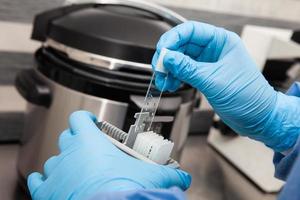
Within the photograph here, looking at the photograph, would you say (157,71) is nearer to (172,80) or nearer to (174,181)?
(172,80)

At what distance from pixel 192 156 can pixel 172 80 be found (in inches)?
24.7

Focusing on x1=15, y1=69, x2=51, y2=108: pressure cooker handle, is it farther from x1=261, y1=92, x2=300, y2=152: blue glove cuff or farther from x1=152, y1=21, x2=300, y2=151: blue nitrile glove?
x1=261, y1=92, x2=300, y2=152: blue glove cuff

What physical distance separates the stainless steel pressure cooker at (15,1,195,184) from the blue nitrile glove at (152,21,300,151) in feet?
0.32

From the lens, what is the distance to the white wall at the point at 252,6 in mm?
1107

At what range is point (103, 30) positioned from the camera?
0.67 metres

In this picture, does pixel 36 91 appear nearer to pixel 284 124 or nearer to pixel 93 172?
pixel 93 172

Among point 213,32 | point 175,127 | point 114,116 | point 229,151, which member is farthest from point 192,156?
point 213,32

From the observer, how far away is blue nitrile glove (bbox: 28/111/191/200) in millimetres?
441

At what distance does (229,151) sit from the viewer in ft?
3.80

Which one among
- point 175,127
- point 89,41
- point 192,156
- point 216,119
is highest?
point 89,41

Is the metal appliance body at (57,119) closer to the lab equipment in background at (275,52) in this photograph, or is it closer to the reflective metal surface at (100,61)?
the reflective metal surface at (100,61)

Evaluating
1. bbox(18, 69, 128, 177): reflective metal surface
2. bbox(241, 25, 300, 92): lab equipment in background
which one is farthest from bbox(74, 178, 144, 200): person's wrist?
bbox(241, 25, 300, 92): lab equipment in background

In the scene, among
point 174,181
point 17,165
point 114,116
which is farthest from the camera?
point 17,165

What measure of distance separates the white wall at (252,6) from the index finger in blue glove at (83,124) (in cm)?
57
